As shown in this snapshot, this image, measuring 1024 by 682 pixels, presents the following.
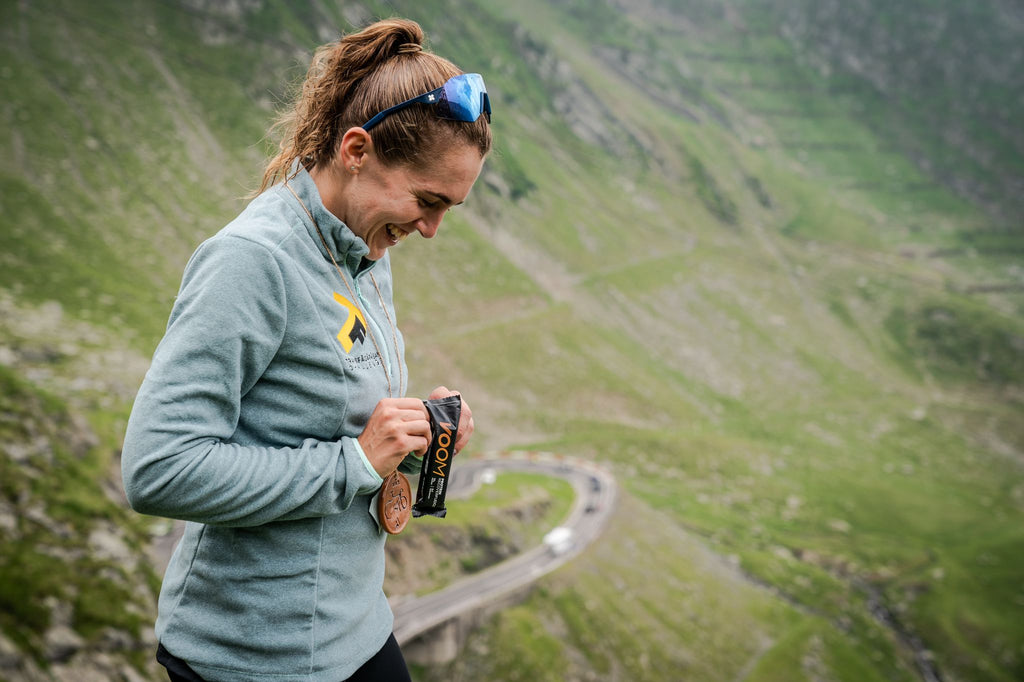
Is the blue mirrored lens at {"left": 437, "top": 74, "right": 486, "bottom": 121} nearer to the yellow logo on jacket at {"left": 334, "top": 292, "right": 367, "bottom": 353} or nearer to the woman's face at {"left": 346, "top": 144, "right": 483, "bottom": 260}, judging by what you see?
the woman's face at {"left": 346, "top": 144, "right": 483, "bottom": 260}

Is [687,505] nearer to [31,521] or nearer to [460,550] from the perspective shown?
[460,550]

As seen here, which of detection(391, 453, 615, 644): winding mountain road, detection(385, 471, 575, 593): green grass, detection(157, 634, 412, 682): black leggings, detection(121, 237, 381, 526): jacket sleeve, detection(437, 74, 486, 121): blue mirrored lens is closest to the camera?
detection(121, 237, 381, 526): jacket sleeve

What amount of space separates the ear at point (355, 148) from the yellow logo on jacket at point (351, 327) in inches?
22.3

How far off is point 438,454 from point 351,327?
76 centimetres

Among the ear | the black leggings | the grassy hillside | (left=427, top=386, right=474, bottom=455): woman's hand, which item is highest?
the ear

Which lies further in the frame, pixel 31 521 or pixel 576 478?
pixel 576 478

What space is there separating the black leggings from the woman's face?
199 cm

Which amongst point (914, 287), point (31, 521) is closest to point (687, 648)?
point (31, 521)

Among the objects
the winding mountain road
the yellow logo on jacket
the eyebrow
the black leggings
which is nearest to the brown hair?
the eyebrow

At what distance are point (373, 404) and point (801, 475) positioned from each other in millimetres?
86798

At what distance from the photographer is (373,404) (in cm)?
321

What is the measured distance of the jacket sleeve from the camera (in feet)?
8.16

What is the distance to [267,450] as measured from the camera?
109 inches

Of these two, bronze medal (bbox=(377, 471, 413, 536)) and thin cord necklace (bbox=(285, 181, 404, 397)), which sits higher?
thin cord necklace (bbox=(285, 181, 404, 397))
